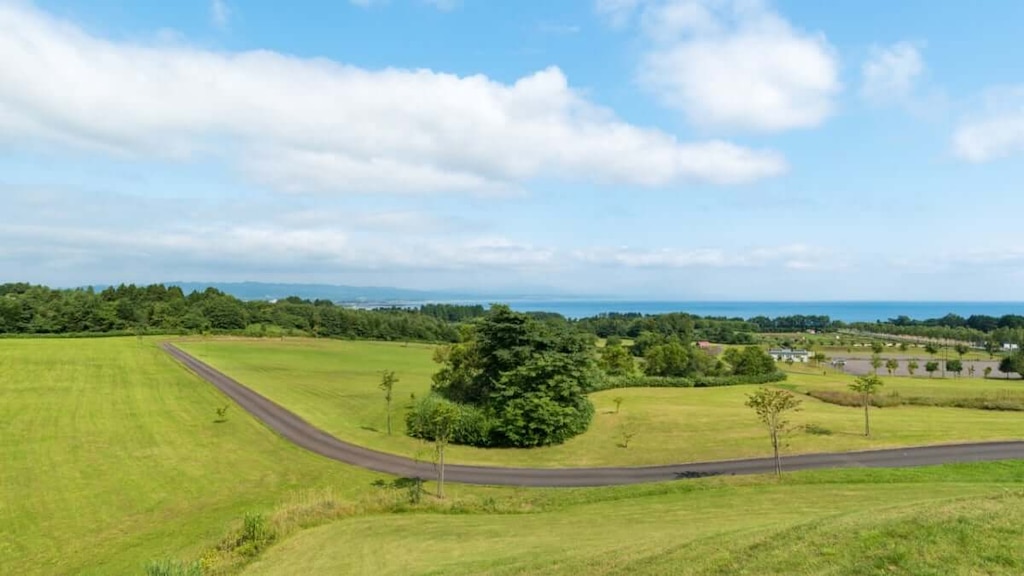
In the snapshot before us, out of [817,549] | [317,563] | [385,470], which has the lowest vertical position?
[385,470]

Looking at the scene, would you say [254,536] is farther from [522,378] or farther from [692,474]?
[522,378]

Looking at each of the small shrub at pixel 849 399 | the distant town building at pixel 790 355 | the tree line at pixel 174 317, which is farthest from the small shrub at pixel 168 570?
the distant town building at pixel 790 355

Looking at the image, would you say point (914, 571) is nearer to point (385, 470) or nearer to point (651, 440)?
point (385, 470)

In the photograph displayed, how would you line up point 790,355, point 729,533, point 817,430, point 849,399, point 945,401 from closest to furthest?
point 729,533
point 817,430
point 945,401
point 849,399
point 790,355

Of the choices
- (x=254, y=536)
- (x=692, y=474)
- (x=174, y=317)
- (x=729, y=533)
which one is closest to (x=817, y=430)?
(x=692, y=474)

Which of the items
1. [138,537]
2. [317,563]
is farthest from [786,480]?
[138,537]

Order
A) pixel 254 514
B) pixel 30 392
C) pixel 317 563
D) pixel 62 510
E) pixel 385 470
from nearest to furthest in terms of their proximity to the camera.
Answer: pixel 317 563 < pixel 254 514 < pixel 62 510 < pixel 385 470 < pixel 30 392
